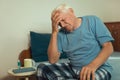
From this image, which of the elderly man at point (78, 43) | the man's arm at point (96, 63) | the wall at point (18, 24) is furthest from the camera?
the wall at point (18, 24)

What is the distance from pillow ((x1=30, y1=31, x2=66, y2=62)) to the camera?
2.32 metres

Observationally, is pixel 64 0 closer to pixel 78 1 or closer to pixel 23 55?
pixel 78 1

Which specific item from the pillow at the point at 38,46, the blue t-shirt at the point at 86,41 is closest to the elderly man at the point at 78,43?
the blue t-shirt at the point at 86,41

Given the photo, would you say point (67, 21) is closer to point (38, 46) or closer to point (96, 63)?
point (96, 63)

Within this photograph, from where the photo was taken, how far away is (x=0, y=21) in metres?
2.29

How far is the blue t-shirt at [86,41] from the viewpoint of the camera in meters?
1.22

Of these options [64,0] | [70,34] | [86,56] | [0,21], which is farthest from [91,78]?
[64,0]

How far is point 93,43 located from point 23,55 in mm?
Answer: 1304

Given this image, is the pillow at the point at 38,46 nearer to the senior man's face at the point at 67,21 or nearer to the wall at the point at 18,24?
the wall at the point at 18,24

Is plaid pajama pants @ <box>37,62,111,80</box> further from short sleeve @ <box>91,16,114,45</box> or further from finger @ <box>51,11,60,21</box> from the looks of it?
finger @ <box>51,11,60,21</box>

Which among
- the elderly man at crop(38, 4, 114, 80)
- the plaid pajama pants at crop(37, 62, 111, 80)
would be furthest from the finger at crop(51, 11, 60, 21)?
the plaid pajama pants at crop(37, 62, 111, 80)

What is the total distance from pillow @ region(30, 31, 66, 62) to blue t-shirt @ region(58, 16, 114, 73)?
106 centimetres

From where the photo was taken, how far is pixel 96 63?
1.10 meters

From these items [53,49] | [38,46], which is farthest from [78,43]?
[38,46]
